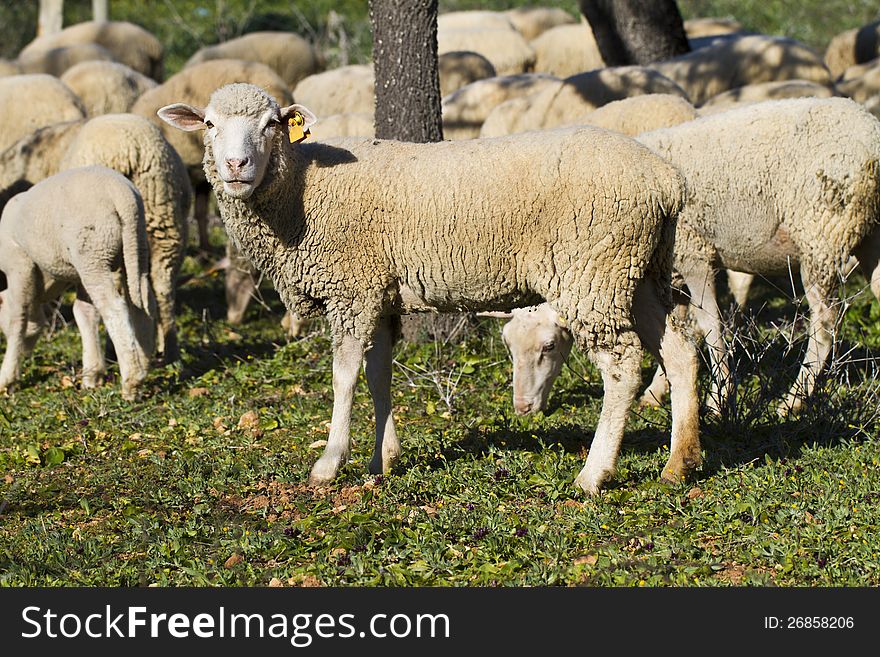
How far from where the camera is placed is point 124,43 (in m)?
19.5

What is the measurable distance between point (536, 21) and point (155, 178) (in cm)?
1386

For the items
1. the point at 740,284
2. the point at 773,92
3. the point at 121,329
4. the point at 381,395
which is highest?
the point at 773,92

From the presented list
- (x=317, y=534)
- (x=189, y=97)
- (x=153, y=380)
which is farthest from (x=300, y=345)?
(x=189, y=97)

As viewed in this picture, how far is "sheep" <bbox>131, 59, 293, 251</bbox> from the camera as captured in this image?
12.1 metres

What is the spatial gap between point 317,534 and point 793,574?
2.04 m

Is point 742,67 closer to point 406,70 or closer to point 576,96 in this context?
point 576,96

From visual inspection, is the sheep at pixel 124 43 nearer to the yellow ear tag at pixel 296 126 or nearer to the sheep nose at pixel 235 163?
the yellow ear tag at pixel 296 126

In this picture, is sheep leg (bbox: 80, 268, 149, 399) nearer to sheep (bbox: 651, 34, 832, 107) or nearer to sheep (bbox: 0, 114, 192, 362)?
sheep (bbox: 0, 114, 192, 362)

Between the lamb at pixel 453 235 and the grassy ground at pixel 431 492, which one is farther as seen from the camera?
the lamb at pixel 453 235

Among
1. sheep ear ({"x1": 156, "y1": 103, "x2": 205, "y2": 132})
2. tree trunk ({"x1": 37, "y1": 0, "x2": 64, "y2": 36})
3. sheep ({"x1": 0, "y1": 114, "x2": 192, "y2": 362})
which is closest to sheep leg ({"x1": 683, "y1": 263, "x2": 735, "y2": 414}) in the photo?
sheep ear ({"x1": 156, "y1": 103, "x2": 205, "y2": 132})

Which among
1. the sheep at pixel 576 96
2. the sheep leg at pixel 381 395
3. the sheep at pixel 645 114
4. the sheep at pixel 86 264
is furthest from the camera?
the sheep at pixel 576 96

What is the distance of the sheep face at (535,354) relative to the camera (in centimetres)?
689

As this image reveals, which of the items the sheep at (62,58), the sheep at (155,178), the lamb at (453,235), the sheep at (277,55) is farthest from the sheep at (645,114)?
the sheep at (62,58)

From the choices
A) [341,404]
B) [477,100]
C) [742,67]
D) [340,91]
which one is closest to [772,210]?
[341,404]
